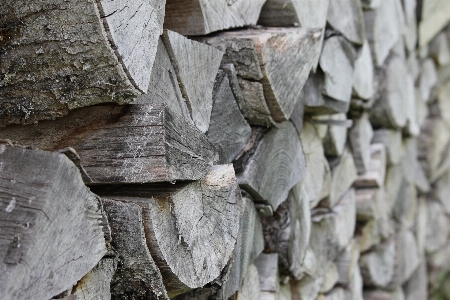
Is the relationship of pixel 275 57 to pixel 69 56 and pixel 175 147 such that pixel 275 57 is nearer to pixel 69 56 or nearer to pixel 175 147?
pixel 175 147

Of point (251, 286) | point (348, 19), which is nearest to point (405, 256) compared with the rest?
point (348, 19)

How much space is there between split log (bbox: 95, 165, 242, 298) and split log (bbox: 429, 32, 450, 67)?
2.67 m

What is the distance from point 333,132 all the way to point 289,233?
562 millimetres

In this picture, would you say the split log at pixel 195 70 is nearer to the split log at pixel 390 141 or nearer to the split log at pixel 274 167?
the split log at pixel 274 167

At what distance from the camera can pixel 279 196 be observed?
127cm

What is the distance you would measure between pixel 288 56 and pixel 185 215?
1.51 feet

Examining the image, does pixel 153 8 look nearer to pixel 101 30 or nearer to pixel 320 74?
pixel 101 30

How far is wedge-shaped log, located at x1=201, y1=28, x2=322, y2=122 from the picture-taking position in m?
1.03

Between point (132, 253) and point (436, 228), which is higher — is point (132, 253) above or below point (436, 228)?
above

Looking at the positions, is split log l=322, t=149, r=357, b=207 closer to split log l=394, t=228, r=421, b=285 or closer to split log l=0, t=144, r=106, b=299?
split log l=394, t=228, r=421, b=285

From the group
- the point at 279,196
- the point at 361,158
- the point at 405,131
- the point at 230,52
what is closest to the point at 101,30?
the point at 230,52

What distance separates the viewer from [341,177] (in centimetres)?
199

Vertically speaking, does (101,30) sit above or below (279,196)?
above

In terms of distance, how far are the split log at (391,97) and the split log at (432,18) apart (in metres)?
0.47
